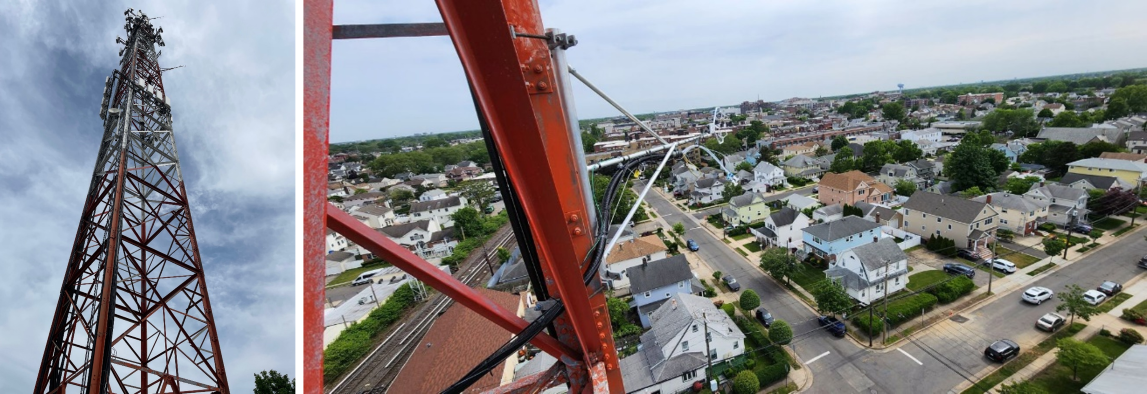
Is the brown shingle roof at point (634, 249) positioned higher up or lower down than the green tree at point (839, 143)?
lower down

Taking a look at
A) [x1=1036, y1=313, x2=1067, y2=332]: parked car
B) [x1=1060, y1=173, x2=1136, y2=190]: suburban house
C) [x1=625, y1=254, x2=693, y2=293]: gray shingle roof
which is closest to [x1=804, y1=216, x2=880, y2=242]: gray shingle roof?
[x1=1036, y1=313, x2=1067, y2=332]: parked car

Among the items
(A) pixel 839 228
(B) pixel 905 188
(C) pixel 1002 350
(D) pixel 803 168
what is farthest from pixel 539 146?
(D) pixel 803 168

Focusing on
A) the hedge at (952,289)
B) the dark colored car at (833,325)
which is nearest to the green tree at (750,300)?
the dark colored car at (833,325)

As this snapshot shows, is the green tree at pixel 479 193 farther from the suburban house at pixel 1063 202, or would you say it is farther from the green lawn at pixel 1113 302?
the suburban house at pixel 1063 202

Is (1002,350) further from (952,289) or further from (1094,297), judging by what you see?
(1094,297)

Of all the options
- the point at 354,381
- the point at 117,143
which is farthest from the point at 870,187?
the point at 117,143

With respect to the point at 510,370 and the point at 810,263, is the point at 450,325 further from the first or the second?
the point at 810,263

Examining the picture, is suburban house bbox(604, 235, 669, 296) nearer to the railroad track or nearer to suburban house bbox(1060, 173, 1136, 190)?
the railroad track
